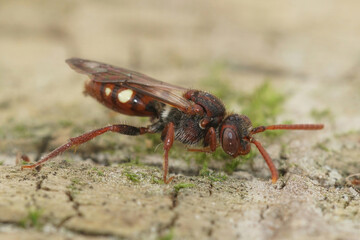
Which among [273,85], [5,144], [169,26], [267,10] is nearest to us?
[5,144]

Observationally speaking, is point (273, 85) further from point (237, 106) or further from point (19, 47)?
point (19, 47)

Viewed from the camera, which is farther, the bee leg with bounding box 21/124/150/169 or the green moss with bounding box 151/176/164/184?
the bee leg with bounding box 21/124/150/169

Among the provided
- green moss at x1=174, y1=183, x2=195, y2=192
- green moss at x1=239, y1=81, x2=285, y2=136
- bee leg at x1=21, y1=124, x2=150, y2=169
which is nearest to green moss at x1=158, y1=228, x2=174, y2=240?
green moss at x1=174, y1=183, x2=195, y2=192

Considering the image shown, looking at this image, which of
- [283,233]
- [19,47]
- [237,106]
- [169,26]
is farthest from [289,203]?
[19,47]

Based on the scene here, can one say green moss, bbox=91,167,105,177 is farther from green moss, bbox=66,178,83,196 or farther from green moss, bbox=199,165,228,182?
green moss, bbox=199,165,228,182

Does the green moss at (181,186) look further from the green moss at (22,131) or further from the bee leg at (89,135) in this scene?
the green moss at (22,131)

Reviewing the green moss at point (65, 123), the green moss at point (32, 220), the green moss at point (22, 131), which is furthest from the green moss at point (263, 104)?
the green moss at point (32, 220)

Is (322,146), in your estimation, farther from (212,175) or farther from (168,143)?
(168,143)
